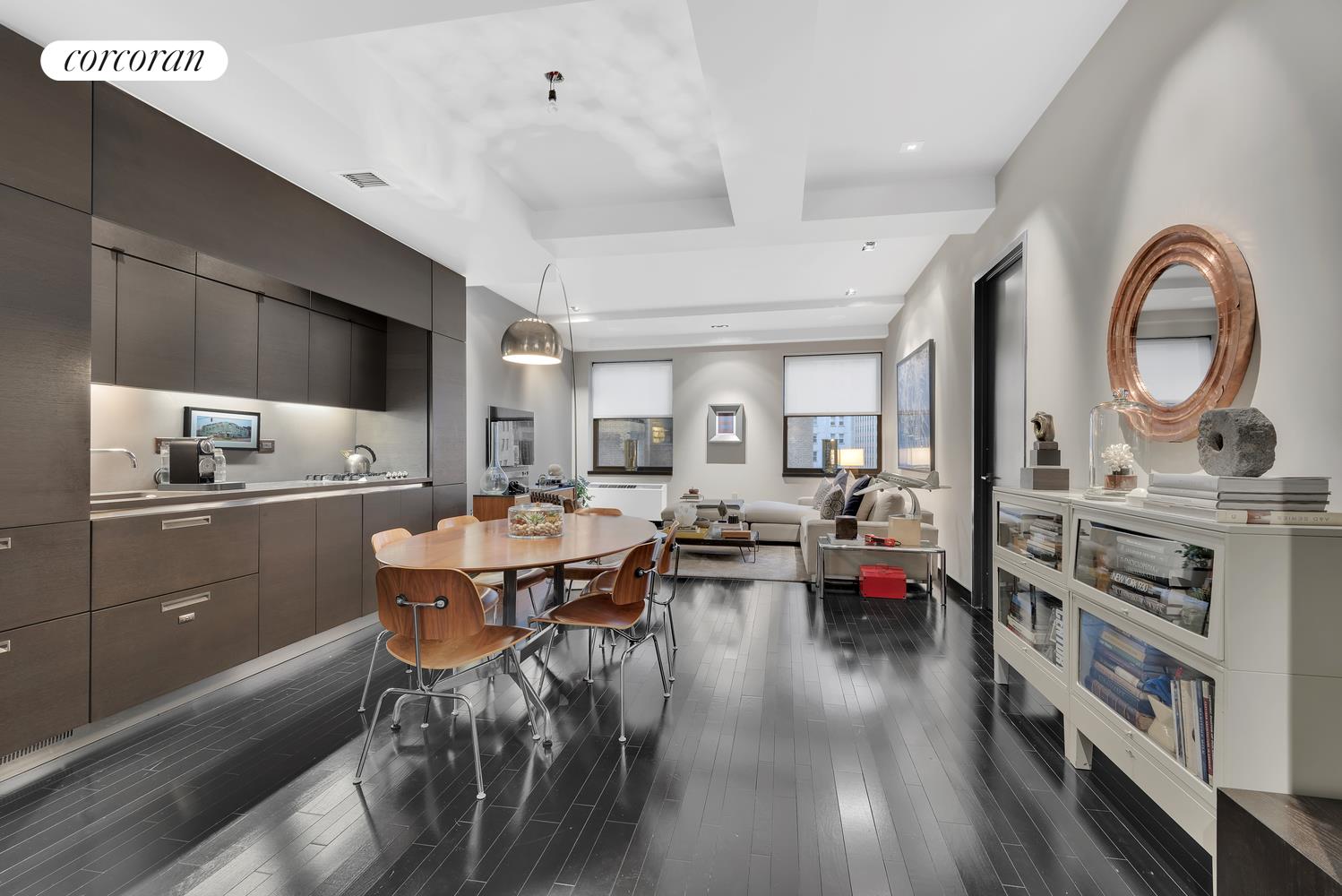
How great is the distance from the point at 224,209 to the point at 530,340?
1747 millimetres

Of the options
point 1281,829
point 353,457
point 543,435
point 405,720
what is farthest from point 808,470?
point 1281,829

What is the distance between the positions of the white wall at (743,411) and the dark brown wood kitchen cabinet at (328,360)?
5704 mm

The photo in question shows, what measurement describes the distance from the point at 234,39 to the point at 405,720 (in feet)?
10.0

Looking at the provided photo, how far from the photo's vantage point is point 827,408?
9.29 metres

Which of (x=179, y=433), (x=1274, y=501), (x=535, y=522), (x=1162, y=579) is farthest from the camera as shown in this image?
(x=179, y=433)

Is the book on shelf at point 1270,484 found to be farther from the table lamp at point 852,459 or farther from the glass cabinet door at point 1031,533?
the table lamp at point 852,459

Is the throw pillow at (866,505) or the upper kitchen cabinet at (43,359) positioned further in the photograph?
the throw pillow at (866,505)

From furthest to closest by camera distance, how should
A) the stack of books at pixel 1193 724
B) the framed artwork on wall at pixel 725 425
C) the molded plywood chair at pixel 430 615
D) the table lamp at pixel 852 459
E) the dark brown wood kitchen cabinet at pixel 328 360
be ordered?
the framed artwork on wall at pixel 725 425 < the table lamp at pixel 852 459 < the dark brown wood kitchen cabinet at pixel 328 360 < the molded plywood chair at pixel 430 615 < the stack of books at pixel 1193 724

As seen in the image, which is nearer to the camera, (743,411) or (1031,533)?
(1031,533)

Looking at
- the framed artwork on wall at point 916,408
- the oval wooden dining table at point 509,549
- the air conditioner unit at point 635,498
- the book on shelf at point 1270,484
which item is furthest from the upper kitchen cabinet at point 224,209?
the air conditioner unit at point 635,498

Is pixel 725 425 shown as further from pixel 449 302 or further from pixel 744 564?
pixel 449 302

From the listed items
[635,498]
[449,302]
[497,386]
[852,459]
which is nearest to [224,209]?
[449,302]

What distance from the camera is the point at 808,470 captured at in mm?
9336

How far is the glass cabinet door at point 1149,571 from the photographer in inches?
64.7
